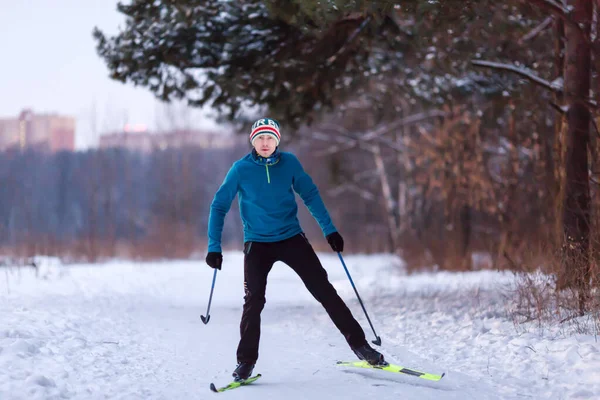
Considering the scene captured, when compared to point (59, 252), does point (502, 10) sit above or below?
above

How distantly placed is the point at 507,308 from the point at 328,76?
520 cm

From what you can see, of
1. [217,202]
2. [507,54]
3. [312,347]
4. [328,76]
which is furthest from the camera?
[507,54]

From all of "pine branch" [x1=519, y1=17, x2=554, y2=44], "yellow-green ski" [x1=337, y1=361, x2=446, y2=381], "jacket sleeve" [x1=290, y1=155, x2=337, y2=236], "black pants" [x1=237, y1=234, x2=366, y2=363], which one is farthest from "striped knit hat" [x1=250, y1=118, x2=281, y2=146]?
"pine branch" [x1=519, y1=17, x2=554, y2=44]

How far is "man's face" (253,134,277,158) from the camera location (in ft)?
19.2

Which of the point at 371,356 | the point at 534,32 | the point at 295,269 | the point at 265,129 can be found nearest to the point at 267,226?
the point at 295,269

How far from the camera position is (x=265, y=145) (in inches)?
230

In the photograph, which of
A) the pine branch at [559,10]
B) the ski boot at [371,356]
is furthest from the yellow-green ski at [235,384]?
→ the pine branch at [559,10]

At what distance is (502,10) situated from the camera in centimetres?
1149

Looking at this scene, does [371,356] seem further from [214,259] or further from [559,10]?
[559,10]

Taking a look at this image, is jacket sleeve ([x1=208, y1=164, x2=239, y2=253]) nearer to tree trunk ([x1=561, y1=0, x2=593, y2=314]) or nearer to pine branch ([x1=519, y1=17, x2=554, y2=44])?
tree trunk ([x1=561, y1=0, x2=593, y2=314])

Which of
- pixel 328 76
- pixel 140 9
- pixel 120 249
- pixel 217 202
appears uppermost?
pixel 140 9

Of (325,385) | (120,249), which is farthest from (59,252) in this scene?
(325,385)

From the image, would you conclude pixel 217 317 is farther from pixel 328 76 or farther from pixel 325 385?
pixel 325 385

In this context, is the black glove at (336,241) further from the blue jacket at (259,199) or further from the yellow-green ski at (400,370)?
the yellow-green ski at (400,370)
